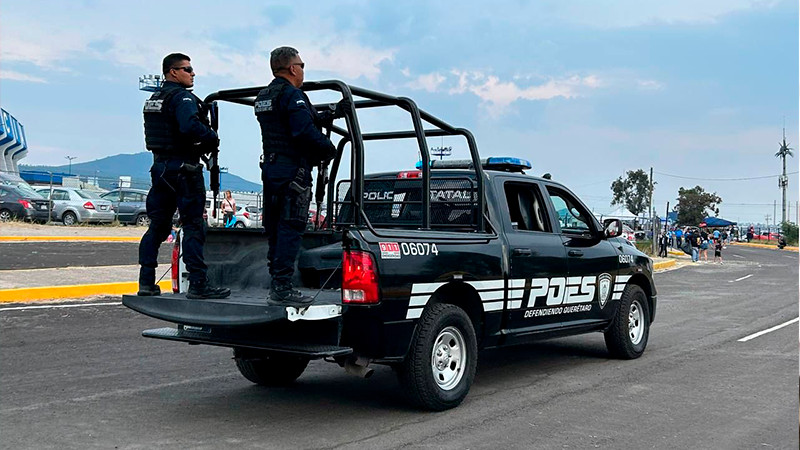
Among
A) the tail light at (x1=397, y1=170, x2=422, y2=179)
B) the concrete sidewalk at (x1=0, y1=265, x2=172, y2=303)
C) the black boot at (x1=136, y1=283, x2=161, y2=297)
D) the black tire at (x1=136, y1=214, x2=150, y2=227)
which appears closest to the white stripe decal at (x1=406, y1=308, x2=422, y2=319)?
the tail light at (x1=397, y1=170, x2=422, y2=179)

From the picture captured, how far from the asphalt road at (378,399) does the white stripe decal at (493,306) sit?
0.73m

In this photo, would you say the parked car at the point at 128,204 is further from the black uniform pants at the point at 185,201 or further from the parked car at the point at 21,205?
the black uniform pants at the point at 185,201

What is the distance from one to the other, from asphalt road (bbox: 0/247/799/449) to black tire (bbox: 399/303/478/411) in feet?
0.53

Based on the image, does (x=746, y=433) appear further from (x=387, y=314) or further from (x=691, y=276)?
(x=691, y=276)

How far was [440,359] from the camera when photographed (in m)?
6.27

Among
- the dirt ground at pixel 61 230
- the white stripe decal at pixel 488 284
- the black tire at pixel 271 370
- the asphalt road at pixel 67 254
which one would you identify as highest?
the dirt ground at pixel 61 230

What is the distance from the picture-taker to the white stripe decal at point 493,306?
265 inches

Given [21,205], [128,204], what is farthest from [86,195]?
[21,205]

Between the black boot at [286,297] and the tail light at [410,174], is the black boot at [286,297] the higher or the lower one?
the lower one

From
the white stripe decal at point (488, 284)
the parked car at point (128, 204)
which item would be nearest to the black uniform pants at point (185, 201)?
the white stripe decal at point (488, 284)

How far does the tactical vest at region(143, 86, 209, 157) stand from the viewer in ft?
20.6

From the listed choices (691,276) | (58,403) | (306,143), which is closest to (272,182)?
(306,143)

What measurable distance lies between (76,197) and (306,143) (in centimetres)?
2543

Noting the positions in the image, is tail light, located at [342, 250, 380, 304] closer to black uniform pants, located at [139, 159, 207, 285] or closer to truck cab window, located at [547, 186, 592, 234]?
black uniform pants, located at [139, 159, 207, 285]
